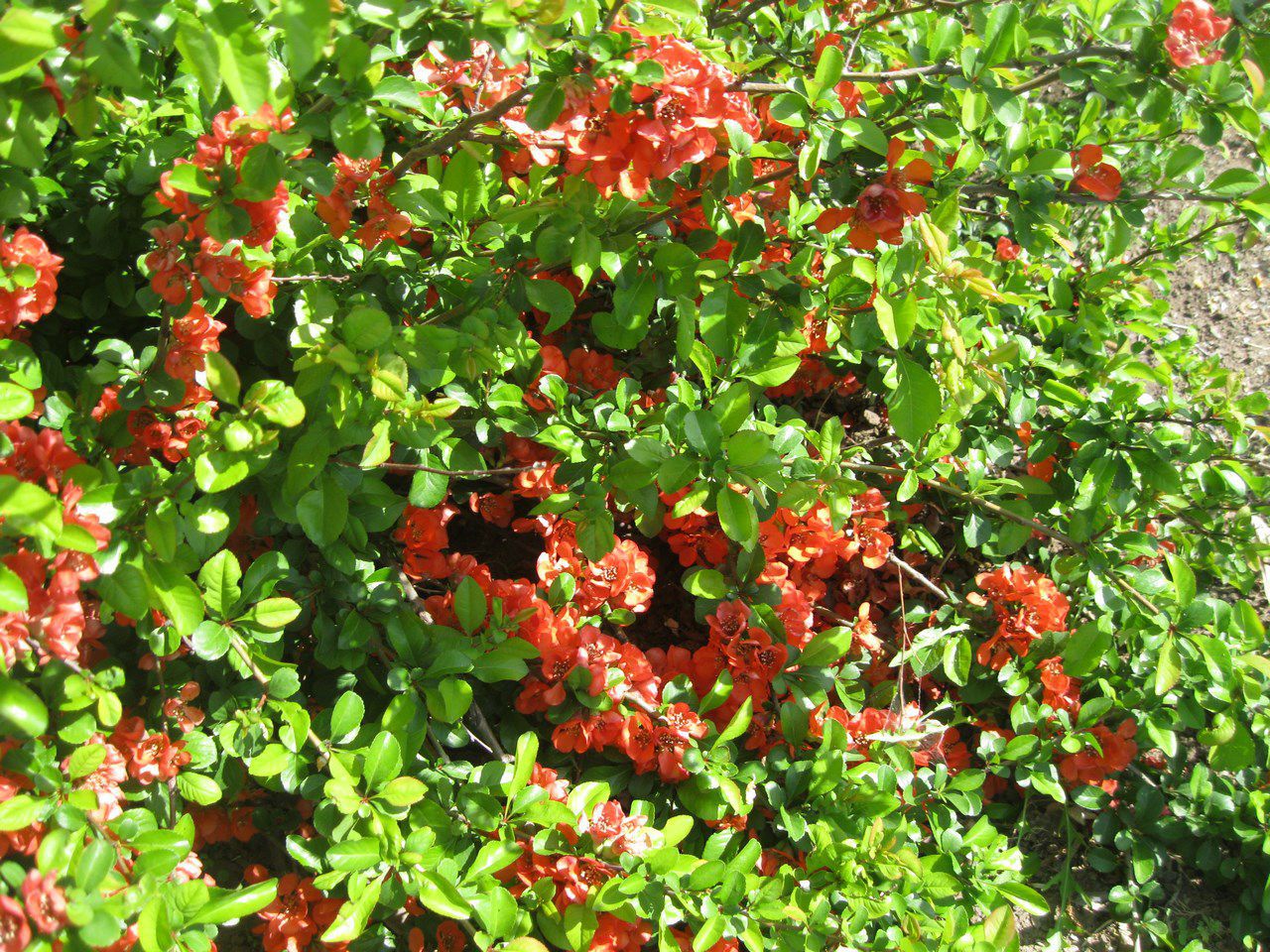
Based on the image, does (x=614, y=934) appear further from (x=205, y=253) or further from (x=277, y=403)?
(x=205, y=253)

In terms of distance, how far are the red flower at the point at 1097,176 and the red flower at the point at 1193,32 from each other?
0.74 ft

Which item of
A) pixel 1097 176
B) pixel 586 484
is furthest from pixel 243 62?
pixel 1097 176

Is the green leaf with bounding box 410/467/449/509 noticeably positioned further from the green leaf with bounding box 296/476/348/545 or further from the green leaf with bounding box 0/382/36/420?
the green leaf with bounding box 0/382/36/420

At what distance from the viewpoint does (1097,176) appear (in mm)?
1372

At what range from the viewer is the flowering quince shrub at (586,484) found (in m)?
1.07

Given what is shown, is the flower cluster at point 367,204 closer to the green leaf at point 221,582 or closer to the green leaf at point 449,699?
the green leaf at point 221,582

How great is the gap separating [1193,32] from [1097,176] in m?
0.27

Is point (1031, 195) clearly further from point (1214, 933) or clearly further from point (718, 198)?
point (1214, 933)

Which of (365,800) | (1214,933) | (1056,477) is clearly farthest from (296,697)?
(1214,933)

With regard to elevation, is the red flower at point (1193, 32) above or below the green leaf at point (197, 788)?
above

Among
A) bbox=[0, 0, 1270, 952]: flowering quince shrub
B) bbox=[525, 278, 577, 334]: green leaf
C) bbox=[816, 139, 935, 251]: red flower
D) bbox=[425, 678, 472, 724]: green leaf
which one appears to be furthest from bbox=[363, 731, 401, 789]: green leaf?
bbox=[816, 139, 935, 251]: red flower

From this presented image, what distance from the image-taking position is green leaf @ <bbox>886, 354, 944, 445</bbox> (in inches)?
48.5

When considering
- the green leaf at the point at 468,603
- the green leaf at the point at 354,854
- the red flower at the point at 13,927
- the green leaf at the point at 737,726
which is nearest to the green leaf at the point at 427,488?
the green leaf at the point at 468,603

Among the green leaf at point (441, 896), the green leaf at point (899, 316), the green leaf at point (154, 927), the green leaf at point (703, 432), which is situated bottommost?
the green leaf at point (441, 896)
